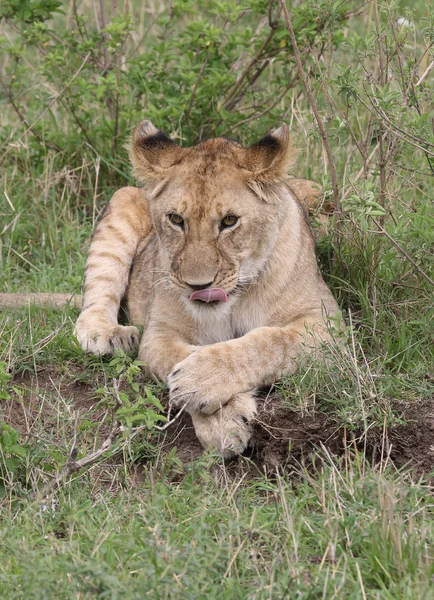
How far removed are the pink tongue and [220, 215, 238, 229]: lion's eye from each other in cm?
29

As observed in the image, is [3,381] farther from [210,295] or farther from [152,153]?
[152,153]

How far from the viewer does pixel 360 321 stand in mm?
4809

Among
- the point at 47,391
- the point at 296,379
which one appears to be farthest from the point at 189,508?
the point at 47,391

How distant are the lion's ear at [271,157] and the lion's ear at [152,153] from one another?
1.19 ft

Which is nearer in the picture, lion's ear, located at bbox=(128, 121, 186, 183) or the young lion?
the young lion

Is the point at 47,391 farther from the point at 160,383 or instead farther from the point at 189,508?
the point at 189,508

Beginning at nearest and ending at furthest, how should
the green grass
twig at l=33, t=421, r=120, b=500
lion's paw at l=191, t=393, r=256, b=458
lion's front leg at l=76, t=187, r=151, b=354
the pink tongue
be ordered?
the green grass, twig at l=33, t=421, r=120, b=500, lion's paw at l=191, t=393, r=256, b=458, the pink tongue, lion's front leg at l=76, t=187, r=151, b=354

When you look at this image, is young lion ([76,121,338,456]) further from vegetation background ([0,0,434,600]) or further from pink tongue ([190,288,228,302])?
vegetation background ([0,0,434,600])

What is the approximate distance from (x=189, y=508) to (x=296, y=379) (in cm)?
96

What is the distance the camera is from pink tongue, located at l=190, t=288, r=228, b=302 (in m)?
4.27

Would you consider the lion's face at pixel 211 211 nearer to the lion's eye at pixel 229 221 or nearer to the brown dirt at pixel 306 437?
the lion's eye at pixel 229 221

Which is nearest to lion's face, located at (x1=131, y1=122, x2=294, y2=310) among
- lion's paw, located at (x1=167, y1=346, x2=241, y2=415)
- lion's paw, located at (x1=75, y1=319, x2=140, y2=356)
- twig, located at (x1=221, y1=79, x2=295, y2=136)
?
lion's paw, located at (x1=167, y1=346, x2=241, y2=415)

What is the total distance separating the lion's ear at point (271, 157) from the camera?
14.7ft

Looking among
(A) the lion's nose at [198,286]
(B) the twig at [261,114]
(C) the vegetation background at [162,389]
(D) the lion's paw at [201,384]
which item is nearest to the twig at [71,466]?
(C) the vegetation background at [162,389]
